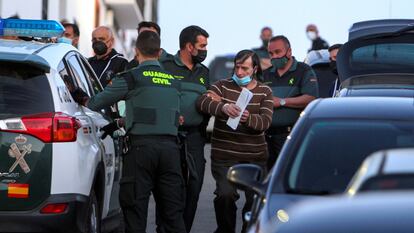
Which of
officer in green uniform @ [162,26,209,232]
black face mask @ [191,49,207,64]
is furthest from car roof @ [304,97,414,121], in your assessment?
black face mask @ [191,49,207,64]

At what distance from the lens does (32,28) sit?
972 cm

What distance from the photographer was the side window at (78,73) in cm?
950

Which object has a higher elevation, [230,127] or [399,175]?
[399,175]

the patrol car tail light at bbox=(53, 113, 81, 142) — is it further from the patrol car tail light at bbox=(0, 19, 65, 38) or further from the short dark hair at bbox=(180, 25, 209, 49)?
the short dark hair at bbox=(180, 25, 209, 49)

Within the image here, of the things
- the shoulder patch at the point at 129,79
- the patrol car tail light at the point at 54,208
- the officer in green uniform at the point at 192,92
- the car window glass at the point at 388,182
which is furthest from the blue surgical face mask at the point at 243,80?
the car window glass at the point at 388,182

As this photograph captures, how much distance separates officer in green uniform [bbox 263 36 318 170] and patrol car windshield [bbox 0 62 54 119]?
3.71 m

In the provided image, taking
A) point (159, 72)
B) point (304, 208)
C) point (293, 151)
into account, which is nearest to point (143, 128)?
point (159, 72)

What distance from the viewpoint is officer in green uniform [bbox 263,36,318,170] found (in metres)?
11.8

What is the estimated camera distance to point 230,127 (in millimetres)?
10469

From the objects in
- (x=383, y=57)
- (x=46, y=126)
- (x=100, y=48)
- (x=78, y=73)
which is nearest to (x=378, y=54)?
(x=383, y=57)

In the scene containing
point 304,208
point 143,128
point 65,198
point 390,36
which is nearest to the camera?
point 304,208

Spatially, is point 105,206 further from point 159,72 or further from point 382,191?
point 382,191

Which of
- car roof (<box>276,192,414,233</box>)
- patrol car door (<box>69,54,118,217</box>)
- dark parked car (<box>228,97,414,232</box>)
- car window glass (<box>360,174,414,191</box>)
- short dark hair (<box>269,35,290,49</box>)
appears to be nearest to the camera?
car roof (<box>276,192,414,233</box>)

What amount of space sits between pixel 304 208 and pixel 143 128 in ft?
15.6
